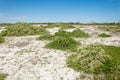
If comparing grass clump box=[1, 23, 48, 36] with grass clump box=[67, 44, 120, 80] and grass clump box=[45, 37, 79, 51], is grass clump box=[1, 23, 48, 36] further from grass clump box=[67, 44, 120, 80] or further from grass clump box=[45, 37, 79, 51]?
grass clump box=[67, 44, 120, 80]

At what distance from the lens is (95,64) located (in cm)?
1234

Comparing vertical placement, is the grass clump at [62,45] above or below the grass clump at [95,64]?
above

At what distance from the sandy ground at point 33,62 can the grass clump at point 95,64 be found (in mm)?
598

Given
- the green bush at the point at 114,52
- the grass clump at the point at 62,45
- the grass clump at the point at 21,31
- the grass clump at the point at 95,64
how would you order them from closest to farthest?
the grass clump at the point at 95,64 < the green bush at the point at 114,52 < the grass clump at the point at 62,45 < the grass clump at the point at 21,31

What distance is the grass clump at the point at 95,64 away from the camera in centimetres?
1194

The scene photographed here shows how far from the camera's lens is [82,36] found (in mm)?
21156

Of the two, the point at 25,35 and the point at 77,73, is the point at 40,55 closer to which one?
the point at 77,73

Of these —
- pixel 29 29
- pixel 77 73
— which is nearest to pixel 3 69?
pixel 77 73

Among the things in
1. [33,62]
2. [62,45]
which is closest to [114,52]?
[62,45]

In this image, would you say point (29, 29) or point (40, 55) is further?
point (29, 29)

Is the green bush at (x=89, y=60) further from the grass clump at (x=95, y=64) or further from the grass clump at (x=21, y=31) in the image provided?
the grass clump at (x=21, y=31)

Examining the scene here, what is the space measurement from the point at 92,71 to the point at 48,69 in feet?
8.56

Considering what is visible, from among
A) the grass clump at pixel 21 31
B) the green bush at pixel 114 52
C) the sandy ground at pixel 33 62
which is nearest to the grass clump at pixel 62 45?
the sandy ground at pixel 33 62

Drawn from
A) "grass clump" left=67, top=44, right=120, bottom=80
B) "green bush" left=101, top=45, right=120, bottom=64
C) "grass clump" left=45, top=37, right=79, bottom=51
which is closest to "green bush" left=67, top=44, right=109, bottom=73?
"grass clump" left=67, top=44, right=120, bottom=80
